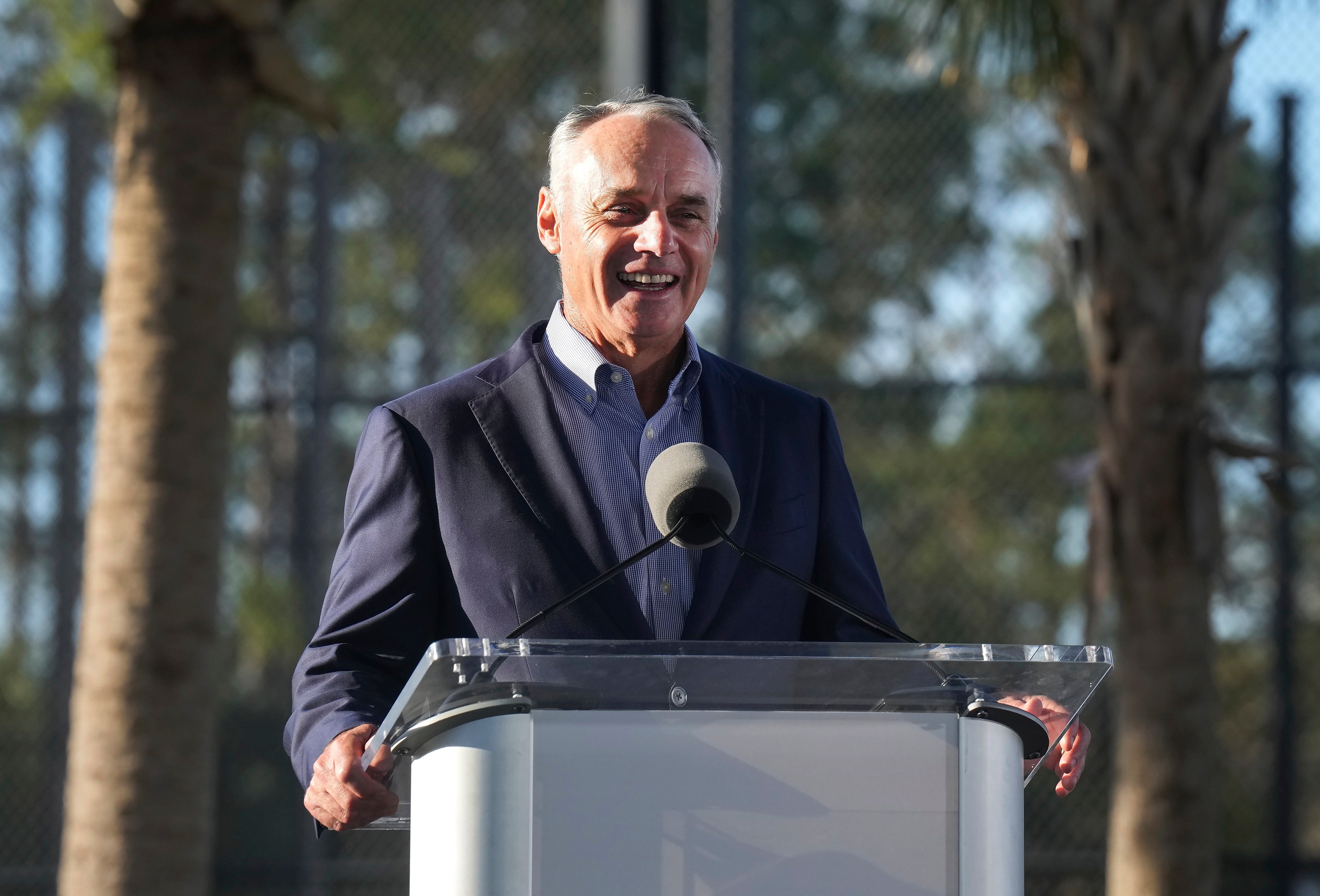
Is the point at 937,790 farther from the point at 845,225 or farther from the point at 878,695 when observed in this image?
the point at 845,225

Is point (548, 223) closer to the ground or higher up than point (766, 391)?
higher up

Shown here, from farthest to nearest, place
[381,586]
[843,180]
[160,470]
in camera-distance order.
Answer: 1. [843,180]
2. [160,470]
3. [381,586]

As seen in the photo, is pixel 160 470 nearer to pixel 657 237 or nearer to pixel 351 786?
pixel 657 237

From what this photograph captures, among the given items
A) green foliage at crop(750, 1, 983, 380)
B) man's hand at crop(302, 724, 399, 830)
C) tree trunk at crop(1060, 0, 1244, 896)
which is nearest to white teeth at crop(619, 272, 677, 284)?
man's hand at crop(302, 724, 399, 830)

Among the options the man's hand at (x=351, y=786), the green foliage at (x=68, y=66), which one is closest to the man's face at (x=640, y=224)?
the man's hand at (x=351, y=786)

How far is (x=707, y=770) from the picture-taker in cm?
145

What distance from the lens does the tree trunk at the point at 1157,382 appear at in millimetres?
4660

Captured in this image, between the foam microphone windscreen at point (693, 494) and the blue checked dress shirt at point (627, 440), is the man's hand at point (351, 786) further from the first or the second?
the blue checked dress shirt at point (627, 440)

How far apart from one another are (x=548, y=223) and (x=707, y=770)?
1191 mm

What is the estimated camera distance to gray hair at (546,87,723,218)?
223cm

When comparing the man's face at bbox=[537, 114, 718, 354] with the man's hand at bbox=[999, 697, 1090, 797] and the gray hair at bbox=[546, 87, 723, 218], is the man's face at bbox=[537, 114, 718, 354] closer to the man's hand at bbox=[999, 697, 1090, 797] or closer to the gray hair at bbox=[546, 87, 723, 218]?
the gray hair at bbox=[546, 87, 723, 218]

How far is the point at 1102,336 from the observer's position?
4.78m

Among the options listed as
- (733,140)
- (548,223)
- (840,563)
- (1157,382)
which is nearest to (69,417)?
(733,140)

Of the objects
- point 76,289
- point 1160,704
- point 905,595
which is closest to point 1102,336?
point 1160,704
